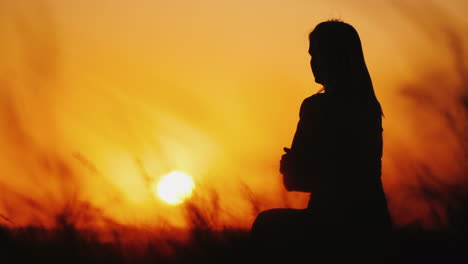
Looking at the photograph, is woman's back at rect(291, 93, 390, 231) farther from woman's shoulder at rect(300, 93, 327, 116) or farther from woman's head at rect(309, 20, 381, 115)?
woman's head at rect(309, 20, 381, 115)

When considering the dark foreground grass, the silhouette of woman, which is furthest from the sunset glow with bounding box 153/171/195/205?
the silhouette of woman

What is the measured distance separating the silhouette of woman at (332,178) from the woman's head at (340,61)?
0.14 ft

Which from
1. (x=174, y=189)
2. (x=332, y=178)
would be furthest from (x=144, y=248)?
(x=332, y=178)

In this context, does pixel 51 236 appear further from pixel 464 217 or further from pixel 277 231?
pixel 464 217

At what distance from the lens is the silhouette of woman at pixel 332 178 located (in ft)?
6.75

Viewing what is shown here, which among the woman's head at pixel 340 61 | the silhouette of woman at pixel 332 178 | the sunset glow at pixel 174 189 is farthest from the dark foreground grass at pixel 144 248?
the woman's head at pixel 340 61

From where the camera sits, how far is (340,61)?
2268 millimetres

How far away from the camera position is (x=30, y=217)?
367cm

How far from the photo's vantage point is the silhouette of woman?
2.06 m

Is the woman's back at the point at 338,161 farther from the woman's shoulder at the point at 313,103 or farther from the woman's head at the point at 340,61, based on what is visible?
the woman's head at the point at 340,61

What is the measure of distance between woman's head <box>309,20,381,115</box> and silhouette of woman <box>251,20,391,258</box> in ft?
0.14

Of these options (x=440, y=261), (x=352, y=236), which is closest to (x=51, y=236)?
(x=352, y=236)

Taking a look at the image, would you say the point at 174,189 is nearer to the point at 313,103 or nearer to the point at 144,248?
the point at 144,248

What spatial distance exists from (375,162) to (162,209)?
2229mm
